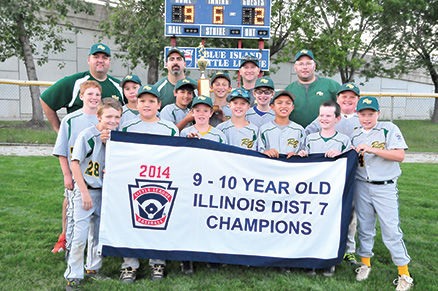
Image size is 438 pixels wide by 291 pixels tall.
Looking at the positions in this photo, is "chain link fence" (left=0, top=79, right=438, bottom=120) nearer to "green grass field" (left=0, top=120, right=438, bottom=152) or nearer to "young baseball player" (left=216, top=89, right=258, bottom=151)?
"green grass field" (left=0, top=120, right=438, bottom=152)

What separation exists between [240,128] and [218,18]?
7900mm

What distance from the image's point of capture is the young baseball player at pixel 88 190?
3.30 metres

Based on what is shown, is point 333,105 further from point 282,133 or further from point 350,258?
point 350,258

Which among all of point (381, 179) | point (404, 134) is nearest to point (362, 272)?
point (381, 179)

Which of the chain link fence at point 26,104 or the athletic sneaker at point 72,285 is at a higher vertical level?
the chain link fence at point 26,104

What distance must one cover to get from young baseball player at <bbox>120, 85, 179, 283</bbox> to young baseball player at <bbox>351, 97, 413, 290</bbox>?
187cm

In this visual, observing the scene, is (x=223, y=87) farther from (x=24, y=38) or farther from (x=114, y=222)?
(x=24, y=38)

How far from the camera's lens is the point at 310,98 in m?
4.40

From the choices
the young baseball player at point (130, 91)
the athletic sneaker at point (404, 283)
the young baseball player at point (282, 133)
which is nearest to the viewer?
the athletic sneaker at point (404, 283)

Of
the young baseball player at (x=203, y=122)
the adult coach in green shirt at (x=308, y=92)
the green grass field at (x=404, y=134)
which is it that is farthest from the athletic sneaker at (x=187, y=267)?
the green grass field at (x=404, y=134)

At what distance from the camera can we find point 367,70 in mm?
23984

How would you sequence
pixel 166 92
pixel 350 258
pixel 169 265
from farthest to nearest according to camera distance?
pixel 166 92 < pixel 350 258 < pixel 169 265

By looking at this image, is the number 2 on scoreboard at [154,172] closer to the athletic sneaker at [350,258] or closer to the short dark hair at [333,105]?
the short dark hair at [333,105]

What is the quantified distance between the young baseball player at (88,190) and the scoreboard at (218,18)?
8.04 m
